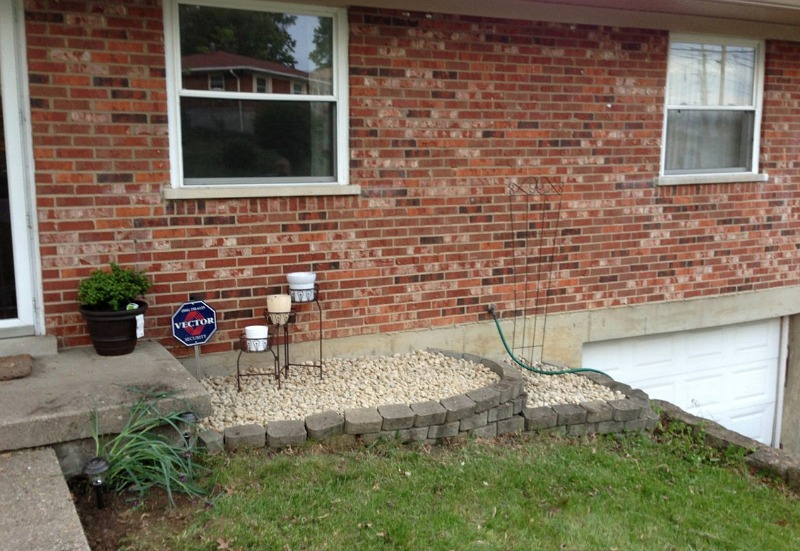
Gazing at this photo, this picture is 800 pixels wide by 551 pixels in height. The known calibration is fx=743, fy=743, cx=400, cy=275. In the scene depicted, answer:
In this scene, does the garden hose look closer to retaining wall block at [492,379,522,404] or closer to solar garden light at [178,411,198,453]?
retaining wall block at [492,379,522,404]

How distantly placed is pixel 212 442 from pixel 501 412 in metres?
1.87

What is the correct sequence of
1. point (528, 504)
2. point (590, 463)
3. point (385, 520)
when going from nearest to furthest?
point (385, 520) → point (528, 504) → point (590, 463)

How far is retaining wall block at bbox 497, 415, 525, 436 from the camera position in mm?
4875

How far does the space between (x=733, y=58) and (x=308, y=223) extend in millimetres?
4525

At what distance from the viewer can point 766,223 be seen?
7.31 meters

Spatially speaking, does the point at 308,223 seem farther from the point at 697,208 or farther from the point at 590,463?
the point at 697,208

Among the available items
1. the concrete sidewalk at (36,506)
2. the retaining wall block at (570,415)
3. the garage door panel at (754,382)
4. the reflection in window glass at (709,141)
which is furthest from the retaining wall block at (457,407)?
the garage door panel at (754,382)

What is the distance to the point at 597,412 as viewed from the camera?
5070mm

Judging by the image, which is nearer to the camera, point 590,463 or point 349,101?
point 590,463

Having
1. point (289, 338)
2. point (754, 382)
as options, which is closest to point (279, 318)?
point (289, 338)

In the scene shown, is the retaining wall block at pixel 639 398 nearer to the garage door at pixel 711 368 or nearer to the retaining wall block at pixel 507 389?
the retaining wall block at pixel 507 389

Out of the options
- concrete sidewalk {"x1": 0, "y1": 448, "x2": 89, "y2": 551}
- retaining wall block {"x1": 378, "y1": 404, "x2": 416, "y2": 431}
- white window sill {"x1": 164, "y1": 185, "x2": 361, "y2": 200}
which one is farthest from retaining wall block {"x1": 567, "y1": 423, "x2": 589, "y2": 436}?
concrete sidewalk {"x1": 0, "y1": 448, "x2": 89, "y2": 551}

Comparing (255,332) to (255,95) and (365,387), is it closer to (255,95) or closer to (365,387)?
(365,387)

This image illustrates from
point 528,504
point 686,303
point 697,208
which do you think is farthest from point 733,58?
point 528,504
